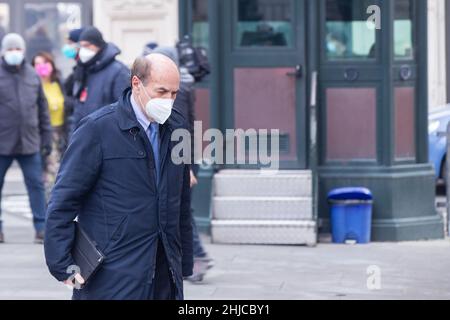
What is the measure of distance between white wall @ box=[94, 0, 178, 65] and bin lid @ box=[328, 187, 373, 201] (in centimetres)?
1085

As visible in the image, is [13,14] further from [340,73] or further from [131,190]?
[131,190]

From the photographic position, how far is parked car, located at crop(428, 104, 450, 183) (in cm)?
1619

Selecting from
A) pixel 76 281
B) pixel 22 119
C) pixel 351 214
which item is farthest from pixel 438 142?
pixel 76 281

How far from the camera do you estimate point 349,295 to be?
9086mm

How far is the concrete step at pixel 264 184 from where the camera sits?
11625 millimetres

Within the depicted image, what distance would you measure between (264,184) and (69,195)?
Result: 6367 millimetres

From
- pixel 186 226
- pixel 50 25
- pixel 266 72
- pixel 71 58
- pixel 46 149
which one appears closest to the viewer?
pixel 186 226

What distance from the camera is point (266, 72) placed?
39.2ft

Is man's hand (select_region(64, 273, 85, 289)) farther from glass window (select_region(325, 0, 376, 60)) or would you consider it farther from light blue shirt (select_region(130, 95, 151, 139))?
glass window (select_region(325, 0, 376, 60))

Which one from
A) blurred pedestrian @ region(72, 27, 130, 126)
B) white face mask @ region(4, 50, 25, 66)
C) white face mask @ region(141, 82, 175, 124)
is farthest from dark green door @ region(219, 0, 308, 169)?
white face mask @ region(141, 82, 175, 124)

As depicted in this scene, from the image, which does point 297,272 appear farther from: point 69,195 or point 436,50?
point 436,50

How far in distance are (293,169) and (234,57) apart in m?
1.19

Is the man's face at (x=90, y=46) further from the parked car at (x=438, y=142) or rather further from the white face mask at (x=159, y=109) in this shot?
the parked car at (x=438, y=142)
